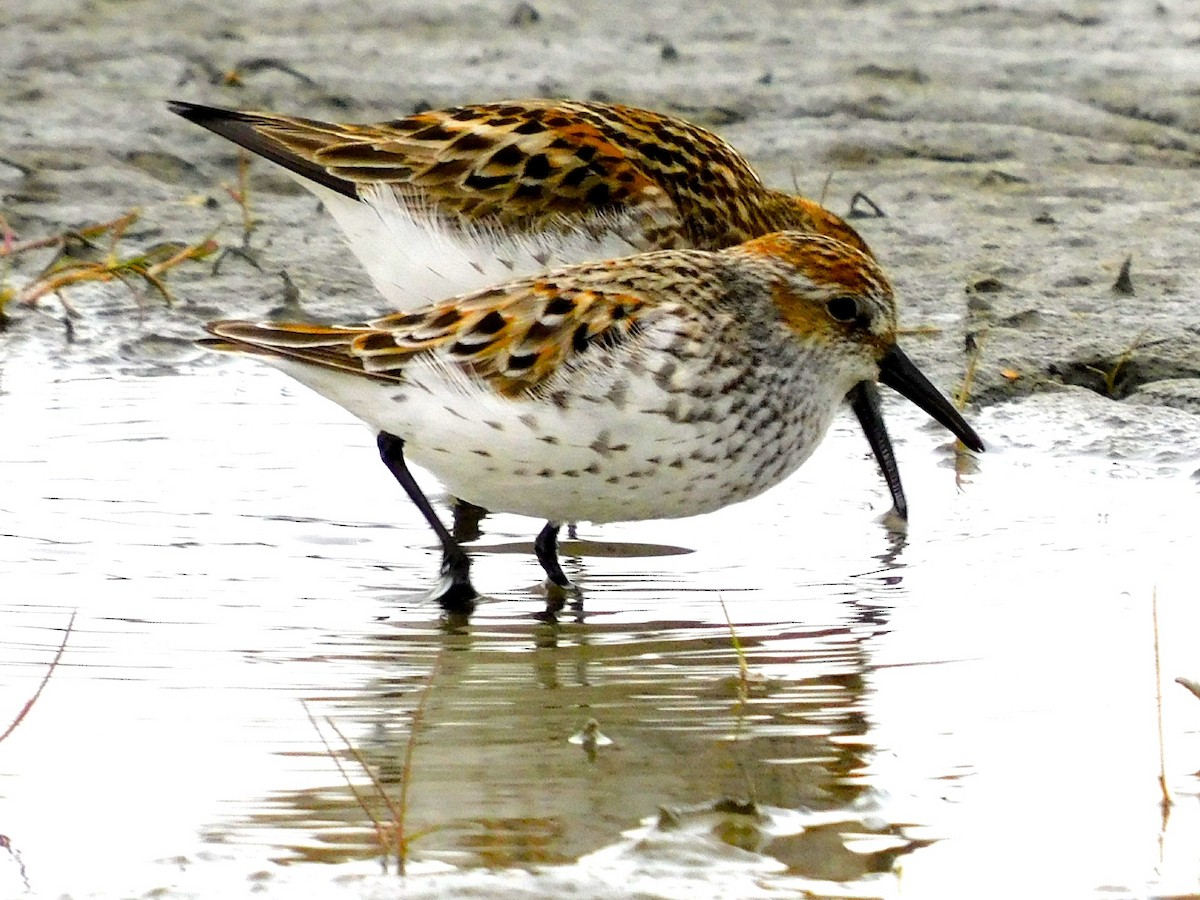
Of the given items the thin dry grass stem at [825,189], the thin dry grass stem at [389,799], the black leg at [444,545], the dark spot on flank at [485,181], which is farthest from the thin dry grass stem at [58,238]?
the thin dry grass stem at [389,799]

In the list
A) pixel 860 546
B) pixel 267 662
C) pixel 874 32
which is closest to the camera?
pixel 267 662

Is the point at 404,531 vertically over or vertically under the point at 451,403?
under

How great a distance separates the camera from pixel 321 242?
9875 mm

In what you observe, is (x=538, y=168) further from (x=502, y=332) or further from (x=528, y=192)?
(x=502, y=332)

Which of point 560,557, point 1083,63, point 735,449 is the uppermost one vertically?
point 1083,63

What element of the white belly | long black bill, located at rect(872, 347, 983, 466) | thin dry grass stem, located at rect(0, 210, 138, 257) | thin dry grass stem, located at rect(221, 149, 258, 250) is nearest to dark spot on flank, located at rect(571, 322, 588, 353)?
the white belly

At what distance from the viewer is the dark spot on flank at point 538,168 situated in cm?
705

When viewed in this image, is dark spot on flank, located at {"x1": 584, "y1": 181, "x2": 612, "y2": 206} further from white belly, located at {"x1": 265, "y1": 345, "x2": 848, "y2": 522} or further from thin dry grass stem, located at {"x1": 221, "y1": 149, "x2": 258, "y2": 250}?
thin dry grass stem, located at {"x1": 221, "y1": 149, "x2": 258, "y2": 250}

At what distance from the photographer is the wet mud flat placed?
4.30 meters

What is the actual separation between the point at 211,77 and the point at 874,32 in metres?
3.91

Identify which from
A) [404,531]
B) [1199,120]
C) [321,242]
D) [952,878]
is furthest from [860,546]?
[1199,120]

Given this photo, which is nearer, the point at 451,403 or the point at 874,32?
the point at 451,403

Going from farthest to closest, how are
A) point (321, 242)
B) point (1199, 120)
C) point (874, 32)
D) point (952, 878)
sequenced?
point (874, 32)
point (1199, 120)
point (321, 242)
point (952, 878)

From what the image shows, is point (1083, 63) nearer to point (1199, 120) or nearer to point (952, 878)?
point (1199, 120)
